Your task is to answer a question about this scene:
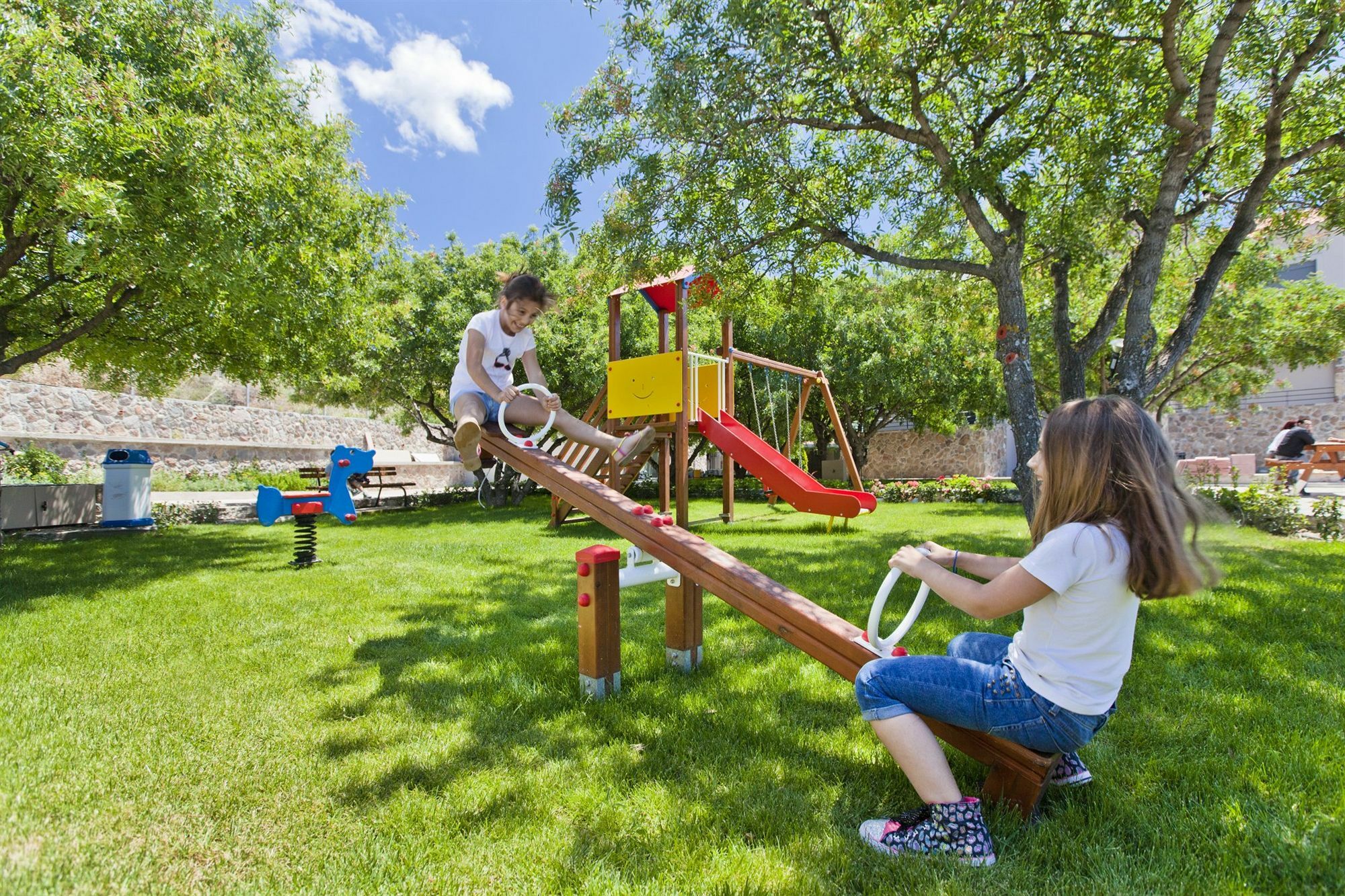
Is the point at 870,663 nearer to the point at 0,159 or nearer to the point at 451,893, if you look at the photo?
the point at 451,893

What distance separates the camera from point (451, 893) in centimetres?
180

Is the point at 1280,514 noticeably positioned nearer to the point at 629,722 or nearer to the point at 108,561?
the point at 629,722

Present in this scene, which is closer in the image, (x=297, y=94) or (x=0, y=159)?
(x=0, y=159)

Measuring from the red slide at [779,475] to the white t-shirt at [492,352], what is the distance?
5.18 meters

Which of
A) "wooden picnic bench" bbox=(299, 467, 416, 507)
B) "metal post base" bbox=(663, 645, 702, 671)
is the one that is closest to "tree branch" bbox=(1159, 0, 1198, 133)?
"metal post base" bbox=(663, 645, 702, 671)

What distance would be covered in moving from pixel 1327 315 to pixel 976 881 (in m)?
14.7

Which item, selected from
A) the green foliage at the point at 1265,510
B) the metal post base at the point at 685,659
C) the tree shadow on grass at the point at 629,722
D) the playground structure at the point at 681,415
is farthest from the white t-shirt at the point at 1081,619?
the green foliage at the point at 1265,510

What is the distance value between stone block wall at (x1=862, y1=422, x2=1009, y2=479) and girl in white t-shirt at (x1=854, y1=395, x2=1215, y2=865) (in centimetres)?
2241

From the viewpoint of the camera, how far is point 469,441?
3.83 metres

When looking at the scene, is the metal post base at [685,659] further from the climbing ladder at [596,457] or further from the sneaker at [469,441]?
the climbing ladder at [596,457]

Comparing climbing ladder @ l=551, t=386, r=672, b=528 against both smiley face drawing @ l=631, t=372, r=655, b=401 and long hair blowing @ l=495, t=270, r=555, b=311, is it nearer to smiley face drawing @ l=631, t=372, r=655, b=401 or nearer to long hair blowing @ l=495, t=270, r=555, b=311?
smiley face drawing @ l=631, t=372, r=655, b=401

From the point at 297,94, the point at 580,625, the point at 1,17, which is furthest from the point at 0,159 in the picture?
the point at 580,625

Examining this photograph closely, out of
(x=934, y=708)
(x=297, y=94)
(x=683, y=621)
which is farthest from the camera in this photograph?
(x=297, y=94)

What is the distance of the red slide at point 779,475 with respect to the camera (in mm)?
8398
